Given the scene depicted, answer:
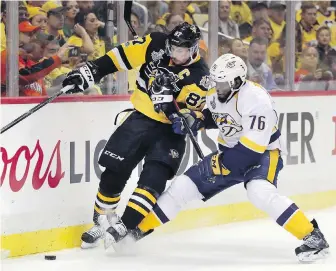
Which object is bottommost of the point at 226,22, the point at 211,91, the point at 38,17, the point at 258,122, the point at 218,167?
the point at 218,167

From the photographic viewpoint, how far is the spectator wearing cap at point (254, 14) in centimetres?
703

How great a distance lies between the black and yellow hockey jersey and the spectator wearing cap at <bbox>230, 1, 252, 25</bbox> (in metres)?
1.52

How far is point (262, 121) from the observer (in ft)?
16.5

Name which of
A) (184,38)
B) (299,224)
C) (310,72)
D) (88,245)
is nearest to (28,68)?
(184,38)

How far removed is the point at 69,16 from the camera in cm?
586

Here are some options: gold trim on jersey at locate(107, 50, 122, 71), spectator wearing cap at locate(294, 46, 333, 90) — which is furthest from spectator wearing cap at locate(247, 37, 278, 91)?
gold trim on jersey at locate(107, 50, 122, 71)

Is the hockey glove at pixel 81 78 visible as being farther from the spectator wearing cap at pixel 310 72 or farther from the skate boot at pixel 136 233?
the spectator wearing cap at pixel 310 72

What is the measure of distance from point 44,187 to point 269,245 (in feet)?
4.17

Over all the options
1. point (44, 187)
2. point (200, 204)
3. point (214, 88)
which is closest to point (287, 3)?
point (200, 204)

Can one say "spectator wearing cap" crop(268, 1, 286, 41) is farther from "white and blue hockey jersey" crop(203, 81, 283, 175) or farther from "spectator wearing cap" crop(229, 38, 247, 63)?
"white and blue hockey jersey" crop(203, 81, 283, 175)

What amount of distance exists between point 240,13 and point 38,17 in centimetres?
184

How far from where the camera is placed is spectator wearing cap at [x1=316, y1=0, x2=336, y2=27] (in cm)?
776

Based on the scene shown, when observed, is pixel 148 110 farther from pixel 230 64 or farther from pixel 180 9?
pixel 180 9

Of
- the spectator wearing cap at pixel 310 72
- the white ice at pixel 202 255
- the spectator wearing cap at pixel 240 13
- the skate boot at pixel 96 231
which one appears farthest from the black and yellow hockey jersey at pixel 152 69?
the spectator wearing cap at pixel 310 72
